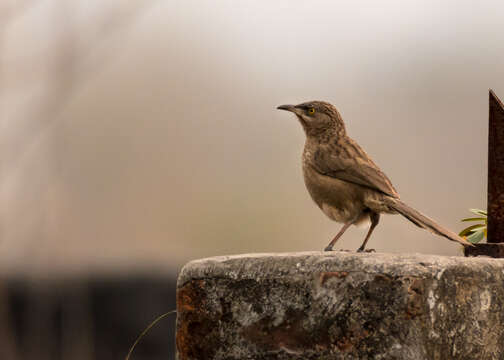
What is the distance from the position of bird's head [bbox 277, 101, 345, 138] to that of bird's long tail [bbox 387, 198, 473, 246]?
71cm

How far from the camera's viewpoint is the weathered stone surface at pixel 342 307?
8.53ft

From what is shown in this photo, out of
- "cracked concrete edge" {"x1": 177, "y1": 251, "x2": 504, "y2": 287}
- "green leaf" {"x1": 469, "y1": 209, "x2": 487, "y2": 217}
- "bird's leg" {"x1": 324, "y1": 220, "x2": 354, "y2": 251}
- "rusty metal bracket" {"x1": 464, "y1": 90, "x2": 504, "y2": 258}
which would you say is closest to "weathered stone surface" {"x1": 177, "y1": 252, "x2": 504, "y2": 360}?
"cracked concrete edge" {"x1": 177, "y1": 251, "x2": 504, "y2": 287}

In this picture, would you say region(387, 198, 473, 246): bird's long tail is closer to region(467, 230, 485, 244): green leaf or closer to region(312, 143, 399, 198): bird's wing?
region(312, 143, 399, 198): bird's wing

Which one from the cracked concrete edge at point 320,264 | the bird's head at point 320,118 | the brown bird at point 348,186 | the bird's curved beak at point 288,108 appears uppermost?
the bird's curved beak at point 288,108

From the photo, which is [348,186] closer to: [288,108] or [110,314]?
[288,108]

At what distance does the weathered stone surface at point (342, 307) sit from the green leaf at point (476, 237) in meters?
0.84

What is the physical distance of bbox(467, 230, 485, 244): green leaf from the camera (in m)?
3.83

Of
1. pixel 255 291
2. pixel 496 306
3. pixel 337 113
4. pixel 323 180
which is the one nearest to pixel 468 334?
pixel 496 306

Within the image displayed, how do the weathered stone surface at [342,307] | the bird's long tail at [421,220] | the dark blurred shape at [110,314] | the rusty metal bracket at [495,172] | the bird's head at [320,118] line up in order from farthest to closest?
the dark blurred shape at [110,314]
the bird's head at [320,118]
the rusty metal bracket at [495,172]
the bird's long tail at [421,220]
the weathered stone surface at [342,307]

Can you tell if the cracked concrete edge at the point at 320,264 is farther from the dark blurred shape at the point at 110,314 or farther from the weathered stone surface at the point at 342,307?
the dark blurred shape at the point at 110,314

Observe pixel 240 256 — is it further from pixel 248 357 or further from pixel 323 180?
pixel 323 180

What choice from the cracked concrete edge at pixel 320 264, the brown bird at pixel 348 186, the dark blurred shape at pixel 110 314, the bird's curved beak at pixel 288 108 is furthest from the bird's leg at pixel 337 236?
the dark blurred shape at pixel 110 314

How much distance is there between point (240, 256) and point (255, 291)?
0.19 meters

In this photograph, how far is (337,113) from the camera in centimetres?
426
